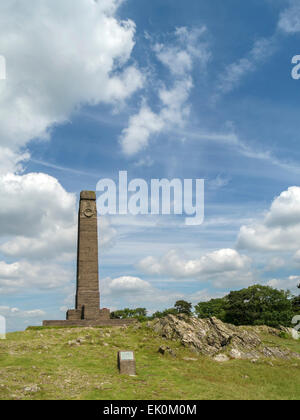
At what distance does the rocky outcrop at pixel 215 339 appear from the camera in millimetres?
23547

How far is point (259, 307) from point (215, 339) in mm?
34470

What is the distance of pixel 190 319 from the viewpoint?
92.0 ft

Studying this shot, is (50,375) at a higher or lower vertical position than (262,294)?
lower

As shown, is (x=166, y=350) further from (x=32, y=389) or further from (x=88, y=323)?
(x=88, y=323)

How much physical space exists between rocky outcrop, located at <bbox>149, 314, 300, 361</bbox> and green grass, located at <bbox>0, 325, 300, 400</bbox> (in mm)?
960

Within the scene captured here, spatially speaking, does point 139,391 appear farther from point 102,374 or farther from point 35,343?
point 35,343

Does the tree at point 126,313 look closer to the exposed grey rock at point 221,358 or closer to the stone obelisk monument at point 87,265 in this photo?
the stone obelisk monument at point 87,265

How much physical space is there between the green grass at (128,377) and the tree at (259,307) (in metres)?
30.7

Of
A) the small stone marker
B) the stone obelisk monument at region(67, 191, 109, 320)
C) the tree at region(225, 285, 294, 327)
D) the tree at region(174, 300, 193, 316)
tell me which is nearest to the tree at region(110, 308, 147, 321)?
the tree at region(174, 300, 193, 316)

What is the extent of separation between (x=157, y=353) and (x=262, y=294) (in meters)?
40.3

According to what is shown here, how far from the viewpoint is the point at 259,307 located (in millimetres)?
56312

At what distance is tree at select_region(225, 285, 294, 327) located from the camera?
52.6 m

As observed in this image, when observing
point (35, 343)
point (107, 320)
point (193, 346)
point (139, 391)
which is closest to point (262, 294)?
point (107, 320)

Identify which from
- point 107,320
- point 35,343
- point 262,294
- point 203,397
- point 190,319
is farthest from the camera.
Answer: point 262,294
